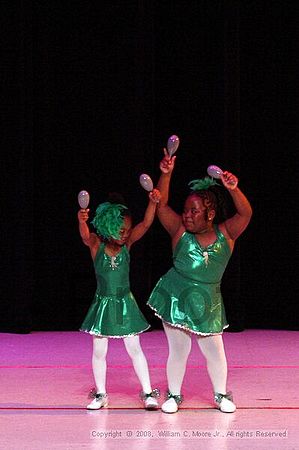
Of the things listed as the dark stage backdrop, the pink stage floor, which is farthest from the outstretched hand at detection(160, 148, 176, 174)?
the dark stage backdrop

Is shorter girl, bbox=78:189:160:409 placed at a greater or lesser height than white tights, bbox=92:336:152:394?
greater

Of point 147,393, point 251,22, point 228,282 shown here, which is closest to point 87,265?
point 228,282

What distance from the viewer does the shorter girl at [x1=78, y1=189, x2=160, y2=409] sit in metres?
4.12

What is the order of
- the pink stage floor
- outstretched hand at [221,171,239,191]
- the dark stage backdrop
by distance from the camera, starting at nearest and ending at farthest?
the pink stage floor, outstretched hand at [221,171,239,191], the dark stage backdrop

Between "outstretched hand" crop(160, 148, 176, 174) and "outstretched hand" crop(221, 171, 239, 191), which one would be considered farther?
"outstretched hand" crop(160, 148, 176, 174)

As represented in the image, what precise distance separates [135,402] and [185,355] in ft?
1.03

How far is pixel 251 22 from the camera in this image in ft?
20.9

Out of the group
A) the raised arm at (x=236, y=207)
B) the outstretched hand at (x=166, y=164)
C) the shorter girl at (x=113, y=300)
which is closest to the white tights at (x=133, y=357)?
the shorter girl at (x=113, y=300)

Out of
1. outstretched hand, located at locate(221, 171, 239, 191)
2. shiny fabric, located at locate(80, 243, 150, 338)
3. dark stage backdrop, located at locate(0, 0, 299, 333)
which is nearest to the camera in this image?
outstretched hand, located at locate(221, 171, 239, 191)

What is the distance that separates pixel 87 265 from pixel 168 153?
7.74 feet

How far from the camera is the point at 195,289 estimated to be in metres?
4.11

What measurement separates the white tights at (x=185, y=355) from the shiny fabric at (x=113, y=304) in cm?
15

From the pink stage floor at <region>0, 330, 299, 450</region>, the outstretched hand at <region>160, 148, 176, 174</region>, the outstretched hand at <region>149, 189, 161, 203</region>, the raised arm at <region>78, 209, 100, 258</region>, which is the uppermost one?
the outstretched hand at <region>160, 148, 176, 174</region>

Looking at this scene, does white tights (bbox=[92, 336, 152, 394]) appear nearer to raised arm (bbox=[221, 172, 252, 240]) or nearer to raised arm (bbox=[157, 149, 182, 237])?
raised arm (bbox=[157, 149, 182, 237])
